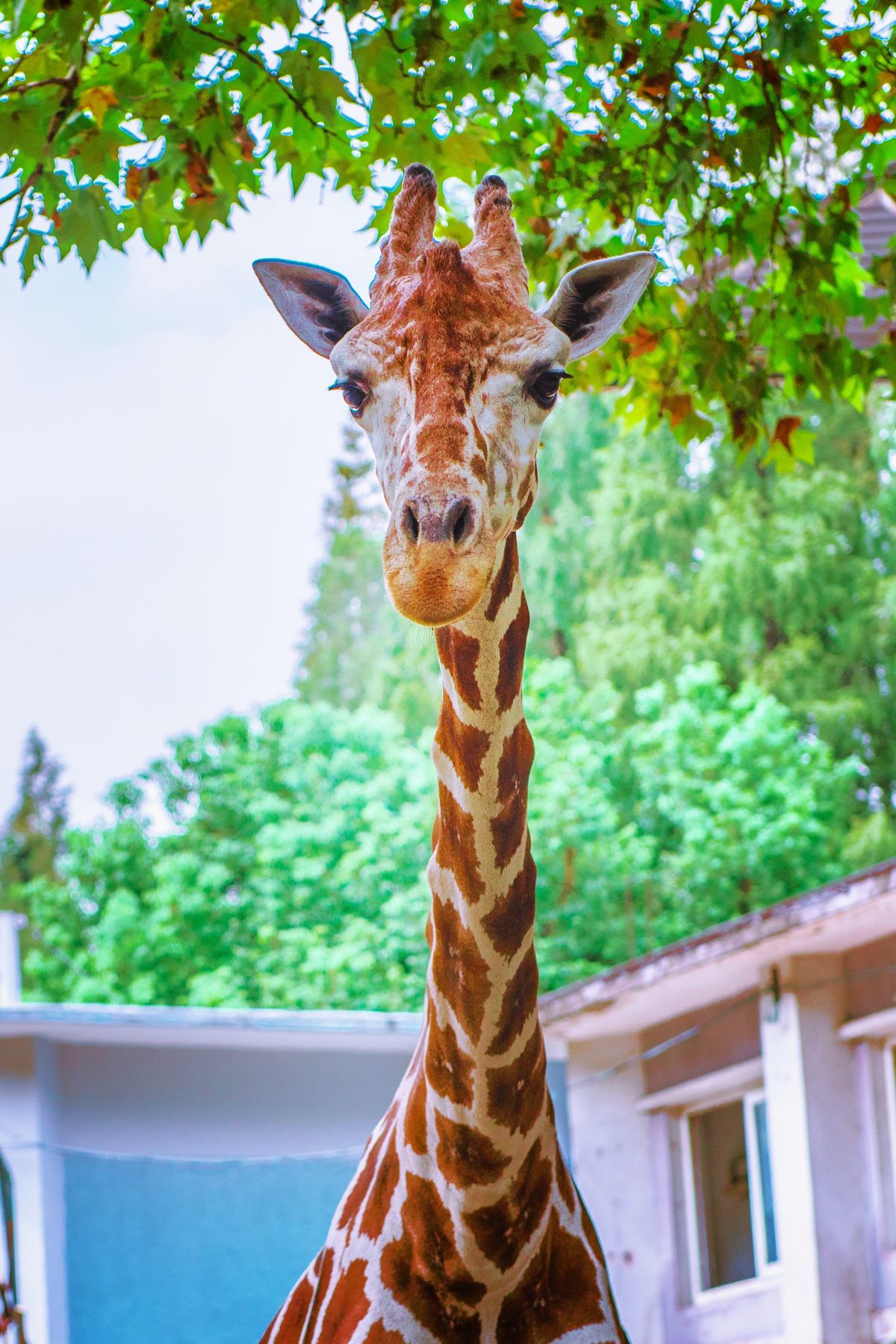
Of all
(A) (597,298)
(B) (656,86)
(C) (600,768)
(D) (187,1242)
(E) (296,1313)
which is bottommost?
(D) (187,1242)

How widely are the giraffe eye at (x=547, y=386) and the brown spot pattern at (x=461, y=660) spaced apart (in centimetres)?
44

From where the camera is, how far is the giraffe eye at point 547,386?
10.3 ft

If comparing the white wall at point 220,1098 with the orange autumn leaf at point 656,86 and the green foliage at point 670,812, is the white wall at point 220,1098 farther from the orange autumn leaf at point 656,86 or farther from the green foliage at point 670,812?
the green foliage at point 670,812

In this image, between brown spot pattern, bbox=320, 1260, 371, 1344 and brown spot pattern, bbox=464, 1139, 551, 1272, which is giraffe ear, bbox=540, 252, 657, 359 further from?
brown spot pattern, bbox=320, 1260, 371, 1344

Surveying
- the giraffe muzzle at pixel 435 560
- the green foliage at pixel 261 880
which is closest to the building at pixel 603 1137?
the giraffe muzzle at pixel 435 560

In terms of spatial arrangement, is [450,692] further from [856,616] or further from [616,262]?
[856,616]

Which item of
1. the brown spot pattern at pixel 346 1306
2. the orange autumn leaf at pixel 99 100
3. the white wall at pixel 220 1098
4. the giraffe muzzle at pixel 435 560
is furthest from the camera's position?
the white wall at pixel 220 1098

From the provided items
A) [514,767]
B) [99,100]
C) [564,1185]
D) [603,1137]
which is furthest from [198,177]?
[603,1137]

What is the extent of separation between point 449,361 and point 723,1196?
8959 mm

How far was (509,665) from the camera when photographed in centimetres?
329

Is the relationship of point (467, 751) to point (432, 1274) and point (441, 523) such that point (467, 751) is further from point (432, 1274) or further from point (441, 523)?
point (432, 1274)

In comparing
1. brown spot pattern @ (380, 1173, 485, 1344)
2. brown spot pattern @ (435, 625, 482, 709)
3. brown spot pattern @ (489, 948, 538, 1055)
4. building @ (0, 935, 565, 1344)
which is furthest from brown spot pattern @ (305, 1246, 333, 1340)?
building @ (0, 935, 565, 1344)

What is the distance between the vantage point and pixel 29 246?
14.8 ft

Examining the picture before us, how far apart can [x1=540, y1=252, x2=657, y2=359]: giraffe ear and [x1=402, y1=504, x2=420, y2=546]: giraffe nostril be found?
84 centimetres
